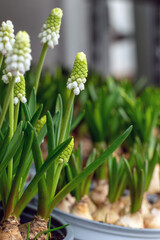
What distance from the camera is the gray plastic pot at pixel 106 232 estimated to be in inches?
23.2

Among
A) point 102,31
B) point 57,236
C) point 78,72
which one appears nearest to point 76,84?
point 78,72

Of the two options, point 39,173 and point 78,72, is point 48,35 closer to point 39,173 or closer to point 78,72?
point 78,72

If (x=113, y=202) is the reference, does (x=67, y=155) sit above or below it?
above

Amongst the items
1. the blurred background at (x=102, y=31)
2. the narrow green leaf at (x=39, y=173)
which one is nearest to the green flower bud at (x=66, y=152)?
the narrow green leaf at (x=39, y=173)

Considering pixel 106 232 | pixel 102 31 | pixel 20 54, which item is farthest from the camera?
pixel 102 31

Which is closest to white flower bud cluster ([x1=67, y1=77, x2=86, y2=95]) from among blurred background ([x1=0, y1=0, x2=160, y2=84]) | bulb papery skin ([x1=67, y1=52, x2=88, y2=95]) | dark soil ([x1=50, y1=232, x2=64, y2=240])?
bulb papery skin ([x1=67, y1=52, x2=88, y2=95])

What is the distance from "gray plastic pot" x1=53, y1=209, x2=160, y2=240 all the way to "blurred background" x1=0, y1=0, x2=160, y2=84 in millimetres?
2919

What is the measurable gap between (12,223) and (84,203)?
8.3 inches

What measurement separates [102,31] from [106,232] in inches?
180

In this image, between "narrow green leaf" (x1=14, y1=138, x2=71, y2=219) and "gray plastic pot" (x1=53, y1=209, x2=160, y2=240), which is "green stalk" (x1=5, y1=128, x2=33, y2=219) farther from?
"gray plastic pot" (x1=53, y1=209, x2=160, y2=240)

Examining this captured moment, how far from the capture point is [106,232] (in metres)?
0.59

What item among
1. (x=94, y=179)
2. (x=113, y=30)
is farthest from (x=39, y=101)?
(x=113, y=30)

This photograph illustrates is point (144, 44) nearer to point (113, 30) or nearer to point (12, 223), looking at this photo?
point (113, 30)

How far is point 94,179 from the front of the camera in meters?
0.90
